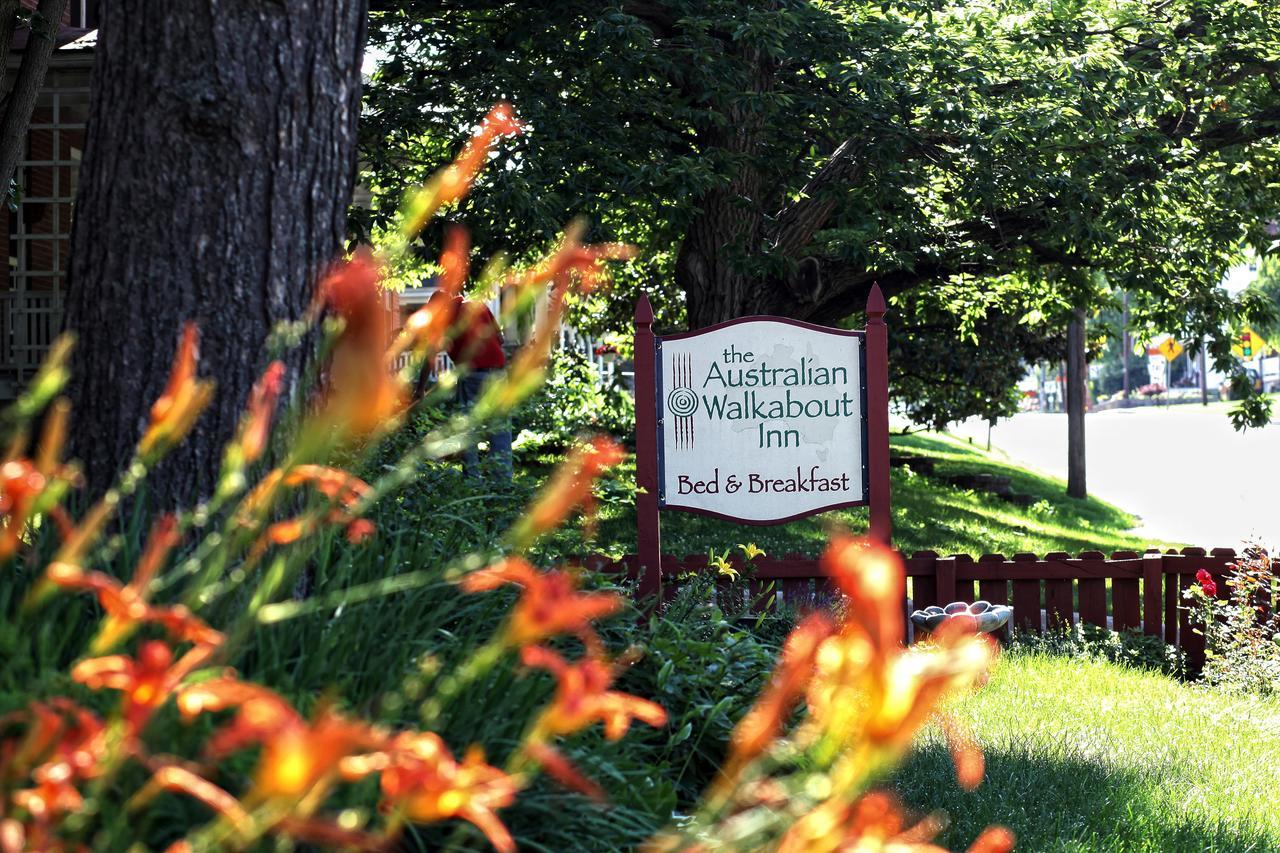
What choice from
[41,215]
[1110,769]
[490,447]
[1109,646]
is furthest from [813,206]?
[1110,769]

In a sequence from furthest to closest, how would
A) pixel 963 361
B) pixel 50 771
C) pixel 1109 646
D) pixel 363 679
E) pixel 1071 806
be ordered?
pixel 963 361, pixel 1109 646, pixel 1071 806, pixel 363 679, pixel 50 771

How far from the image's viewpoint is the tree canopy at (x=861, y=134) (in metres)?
11.1

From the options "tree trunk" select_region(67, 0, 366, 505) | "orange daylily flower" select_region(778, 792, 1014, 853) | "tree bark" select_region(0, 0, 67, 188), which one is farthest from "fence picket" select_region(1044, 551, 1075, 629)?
"orange daylily flower" select_region(778, 792, 1014, 853)

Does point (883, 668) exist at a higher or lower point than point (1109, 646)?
higher

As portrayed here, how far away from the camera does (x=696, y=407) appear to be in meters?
7.24

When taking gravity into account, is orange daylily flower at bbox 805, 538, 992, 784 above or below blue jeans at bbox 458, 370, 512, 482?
below

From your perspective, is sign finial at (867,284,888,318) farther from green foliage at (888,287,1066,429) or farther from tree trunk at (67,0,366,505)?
green foliage at (888,287,1066,429)

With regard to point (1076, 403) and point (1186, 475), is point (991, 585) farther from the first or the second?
point (1186, 475)

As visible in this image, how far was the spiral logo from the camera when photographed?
7230 mm

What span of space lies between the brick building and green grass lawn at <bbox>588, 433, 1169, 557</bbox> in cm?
574

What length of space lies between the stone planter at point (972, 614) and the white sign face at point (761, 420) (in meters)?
1.26

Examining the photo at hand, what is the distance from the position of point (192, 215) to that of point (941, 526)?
14.2 m

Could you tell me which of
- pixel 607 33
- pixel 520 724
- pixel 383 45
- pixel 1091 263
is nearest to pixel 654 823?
pixel 520 724

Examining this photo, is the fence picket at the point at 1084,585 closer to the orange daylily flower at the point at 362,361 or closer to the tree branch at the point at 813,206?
the tree branch at the point at 813,206
